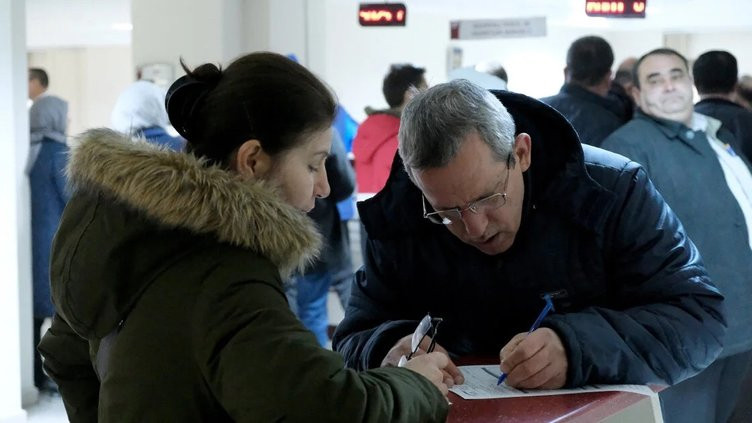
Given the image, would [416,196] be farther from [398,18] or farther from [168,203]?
[398,18]

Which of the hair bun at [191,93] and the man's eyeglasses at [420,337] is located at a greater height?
the hair bun at [191,93]

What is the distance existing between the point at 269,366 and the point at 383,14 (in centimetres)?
881

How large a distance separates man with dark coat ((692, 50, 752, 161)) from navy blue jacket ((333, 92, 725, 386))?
9.34ft

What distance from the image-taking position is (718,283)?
10.5 ft

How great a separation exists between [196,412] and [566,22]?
54.7 feet

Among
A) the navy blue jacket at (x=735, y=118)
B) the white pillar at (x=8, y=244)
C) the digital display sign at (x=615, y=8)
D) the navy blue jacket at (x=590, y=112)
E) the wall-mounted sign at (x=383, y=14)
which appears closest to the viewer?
the navy blue jacket at (x=590, y=112)

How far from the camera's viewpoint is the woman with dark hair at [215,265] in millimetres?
1326

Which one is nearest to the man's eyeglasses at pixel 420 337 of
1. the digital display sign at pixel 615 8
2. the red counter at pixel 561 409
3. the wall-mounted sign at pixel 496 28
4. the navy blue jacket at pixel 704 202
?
the red counter at pixel 561 409

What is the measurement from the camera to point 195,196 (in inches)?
55.7

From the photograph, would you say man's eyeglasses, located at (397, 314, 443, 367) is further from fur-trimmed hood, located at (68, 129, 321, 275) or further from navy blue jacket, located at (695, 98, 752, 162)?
navy blue jacket, located at (695, 98, 752, 162)

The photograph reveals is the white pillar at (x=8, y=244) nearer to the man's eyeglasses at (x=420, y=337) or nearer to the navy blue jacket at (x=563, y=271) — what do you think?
the navy blue jacket at (x=563, y=271)

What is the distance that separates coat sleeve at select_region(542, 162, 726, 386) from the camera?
1751 mm

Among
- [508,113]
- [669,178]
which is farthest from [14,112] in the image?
[508,113]

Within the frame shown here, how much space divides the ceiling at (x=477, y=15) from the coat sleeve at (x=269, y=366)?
11.1 metres
